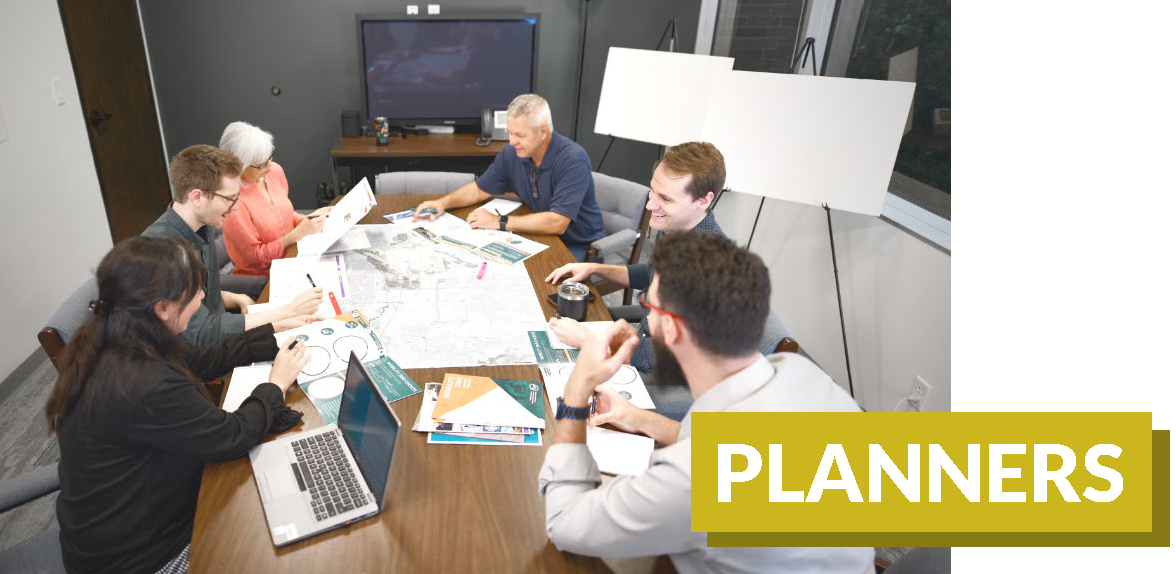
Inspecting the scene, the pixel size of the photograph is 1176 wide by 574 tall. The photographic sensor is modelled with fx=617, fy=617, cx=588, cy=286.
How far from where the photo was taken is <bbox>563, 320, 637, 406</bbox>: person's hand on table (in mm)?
1240

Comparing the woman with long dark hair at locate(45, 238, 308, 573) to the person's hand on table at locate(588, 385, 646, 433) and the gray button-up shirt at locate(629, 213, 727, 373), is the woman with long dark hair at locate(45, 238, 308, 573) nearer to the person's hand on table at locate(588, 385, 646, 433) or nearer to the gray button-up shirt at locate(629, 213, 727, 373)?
the person's hand on table at locate(588, 385, 646, 433)

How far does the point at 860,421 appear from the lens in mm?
1095

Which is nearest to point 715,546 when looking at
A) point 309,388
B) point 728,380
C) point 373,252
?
point 728,380

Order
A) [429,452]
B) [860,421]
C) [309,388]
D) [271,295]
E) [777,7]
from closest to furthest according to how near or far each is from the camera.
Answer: [860,421], [429,452], [309,388], [271,295], [777,7]

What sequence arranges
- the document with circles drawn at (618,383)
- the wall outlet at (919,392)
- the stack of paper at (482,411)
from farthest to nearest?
1. the wall outlet at (919,392)
2. the document with circles drawn at (618,383)
3. the stack of paper at (482,411)

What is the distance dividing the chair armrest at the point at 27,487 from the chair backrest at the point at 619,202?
90.6 inches

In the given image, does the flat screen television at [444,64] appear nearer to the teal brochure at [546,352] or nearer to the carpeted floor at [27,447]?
the carpeted floor at [27,447]

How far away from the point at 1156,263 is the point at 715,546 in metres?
0.75

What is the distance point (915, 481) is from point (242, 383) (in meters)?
1.49

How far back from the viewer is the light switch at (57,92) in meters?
3.05

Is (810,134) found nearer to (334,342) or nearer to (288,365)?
(334,342)

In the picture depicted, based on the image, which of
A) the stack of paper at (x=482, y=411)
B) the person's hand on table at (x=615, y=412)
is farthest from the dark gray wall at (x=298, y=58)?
the person's hand on table at (x=615, y=412)

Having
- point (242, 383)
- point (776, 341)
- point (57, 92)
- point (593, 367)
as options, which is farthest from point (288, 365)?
point (57, 92)

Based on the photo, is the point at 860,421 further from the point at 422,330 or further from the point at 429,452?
the point at 422,330
